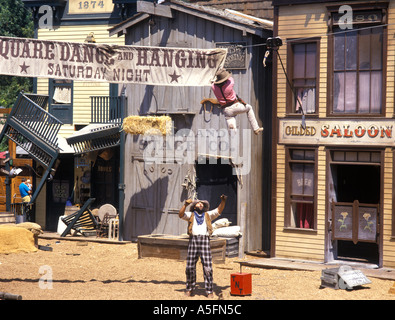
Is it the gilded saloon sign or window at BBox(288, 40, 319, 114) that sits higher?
window at BBox(288, 40, 319, 114)

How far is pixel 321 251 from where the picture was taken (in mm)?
19859

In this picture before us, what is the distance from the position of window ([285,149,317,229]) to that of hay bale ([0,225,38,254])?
7921mm

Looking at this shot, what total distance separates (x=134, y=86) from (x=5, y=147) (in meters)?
18.3

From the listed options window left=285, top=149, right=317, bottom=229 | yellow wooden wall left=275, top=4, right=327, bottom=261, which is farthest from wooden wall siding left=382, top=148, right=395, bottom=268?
window left=285, top=149, right=317, bottom=229

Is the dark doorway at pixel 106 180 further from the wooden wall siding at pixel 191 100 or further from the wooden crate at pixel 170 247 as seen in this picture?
the wooden crate at pixel 170 247

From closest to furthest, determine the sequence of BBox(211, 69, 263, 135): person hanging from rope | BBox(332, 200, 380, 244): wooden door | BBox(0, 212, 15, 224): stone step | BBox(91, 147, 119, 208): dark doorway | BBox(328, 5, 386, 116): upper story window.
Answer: BBox(328, 5, 386, 116): upper story window → BBox(332, 200, 380, 244): wooden door → BBox(211, 69, 263, 135): person hanging from rope → BBox(0, 212, 15, 224): stone step → BBox(91, 147, 119, 208): dark doorway

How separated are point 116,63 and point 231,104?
483 centimetres

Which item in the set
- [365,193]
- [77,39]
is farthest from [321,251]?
[77,39]

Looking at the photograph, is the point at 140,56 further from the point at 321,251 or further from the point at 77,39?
the point at 77,39

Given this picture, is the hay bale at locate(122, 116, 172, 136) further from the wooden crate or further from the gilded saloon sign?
the gilded saloon sign

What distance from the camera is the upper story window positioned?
1906cm

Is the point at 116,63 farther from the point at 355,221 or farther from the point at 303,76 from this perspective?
the point at 355,221

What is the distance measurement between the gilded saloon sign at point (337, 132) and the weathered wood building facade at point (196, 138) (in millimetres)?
1918

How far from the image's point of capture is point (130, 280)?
57.9ft
